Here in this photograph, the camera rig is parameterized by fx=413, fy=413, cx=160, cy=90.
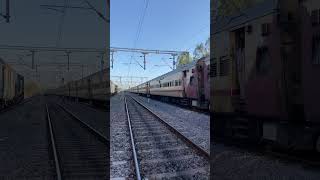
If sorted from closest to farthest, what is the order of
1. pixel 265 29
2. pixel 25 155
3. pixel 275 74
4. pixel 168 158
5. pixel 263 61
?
pixel 275 74 → pixel 265 29 → pixel 263 61 → pixel 168 158 → pixel 25 155

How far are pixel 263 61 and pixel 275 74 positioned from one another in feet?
2.10

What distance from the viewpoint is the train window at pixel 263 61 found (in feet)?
29.7

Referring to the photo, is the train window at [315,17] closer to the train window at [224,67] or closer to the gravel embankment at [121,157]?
the train window at [224,67]

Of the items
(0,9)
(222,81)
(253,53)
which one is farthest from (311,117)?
(0,9)

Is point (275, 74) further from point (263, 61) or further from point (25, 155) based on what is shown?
point (25, 155)

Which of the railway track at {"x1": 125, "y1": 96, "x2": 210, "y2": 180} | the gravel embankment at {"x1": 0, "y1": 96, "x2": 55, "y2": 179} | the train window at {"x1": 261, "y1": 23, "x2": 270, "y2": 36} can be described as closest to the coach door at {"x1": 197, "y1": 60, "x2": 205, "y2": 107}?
the railway track at {"x1": 125, "y1": 96, "x2": 210, "y2": 180}

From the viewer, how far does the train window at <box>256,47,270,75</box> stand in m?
9.05

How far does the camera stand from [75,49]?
2019cm

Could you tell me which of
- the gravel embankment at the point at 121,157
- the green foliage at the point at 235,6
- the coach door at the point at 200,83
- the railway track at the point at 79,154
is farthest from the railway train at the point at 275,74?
the coach door at the point at 200,83

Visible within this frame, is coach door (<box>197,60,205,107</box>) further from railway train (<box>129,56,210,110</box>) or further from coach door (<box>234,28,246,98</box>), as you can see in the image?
coach door (<box>234,28,246,98</box>)

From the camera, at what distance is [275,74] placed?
8.69m

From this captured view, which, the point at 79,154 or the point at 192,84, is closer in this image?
the point at 79,154

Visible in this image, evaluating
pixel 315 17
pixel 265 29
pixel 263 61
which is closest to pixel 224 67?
pixel 263 61

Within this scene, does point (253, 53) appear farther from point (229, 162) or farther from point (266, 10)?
point (229, 162)
